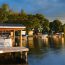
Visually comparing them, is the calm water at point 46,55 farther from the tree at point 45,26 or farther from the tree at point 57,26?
the tree at point 57,26

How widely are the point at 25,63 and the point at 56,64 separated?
12.3 ft

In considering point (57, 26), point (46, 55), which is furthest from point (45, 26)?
point (46, 55)

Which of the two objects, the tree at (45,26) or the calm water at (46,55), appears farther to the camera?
the tree at (45,26)

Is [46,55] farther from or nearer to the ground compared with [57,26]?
nearer to the ground

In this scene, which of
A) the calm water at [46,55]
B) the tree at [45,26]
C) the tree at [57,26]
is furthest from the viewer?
the tree at [57,26]

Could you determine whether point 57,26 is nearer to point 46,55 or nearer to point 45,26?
point 45,26

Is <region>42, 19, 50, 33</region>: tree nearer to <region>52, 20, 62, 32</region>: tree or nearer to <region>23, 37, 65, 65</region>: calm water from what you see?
<region>52, 20, 62, 32</region>: tree

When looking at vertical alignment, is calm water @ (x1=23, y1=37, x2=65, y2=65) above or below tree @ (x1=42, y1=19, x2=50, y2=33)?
below

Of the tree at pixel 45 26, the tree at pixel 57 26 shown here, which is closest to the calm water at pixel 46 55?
the tree at pixel 45 26

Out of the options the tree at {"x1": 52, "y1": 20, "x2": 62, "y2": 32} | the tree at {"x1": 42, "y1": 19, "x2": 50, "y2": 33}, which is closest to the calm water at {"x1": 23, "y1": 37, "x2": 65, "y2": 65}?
the tree at {"x1": 42, "y1": 19, "x2": 50, "y2": 33}

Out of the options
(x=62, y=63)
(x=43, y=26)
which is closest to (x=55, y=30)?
(x=43, y=26)

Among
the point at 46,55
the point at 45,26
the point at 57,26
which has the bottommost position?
the point at 46,55

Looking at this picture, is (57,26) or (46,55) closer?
(46,55)

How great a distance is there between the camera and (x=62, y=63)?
101 ft
